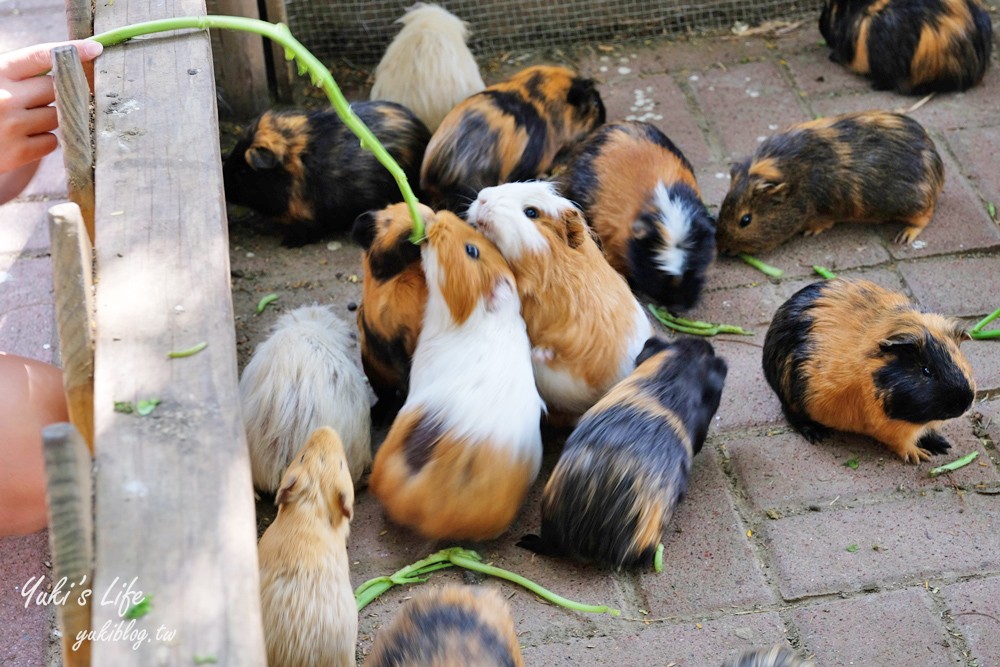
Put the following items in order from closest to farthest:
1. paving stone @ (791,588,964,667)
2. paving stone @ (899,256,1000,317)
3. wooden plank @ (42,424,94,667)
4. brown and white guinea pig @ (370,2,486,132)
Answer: wooden plank @ (42,424,94,667) < paving stone @ (791,588,964,667) < paving stone @ (899,256,1000,317) < brown and white guinea pig @ (370,2,486,132)

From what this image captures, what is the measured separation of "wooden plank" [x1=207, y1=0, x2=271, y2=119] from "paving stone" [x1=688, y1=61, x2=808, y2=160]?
6.01ft

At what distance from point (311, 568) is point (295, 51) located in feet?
3.57

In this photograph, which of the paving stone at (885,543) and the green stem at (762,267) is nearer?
the paving stone at (885,543)

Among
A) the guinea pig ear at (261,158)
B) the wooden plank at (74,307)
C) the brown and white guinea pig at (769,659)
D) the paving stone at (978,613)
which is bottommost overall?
the paving stone at (978,613)

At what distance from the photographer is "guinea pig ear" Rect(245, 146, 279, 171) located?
364 centimetres

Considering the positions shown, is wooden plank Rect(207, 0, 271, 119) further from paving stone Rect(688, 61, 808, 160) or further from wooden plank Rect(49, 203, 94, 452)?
wooden plank Rect(49, 203, 94, 452)

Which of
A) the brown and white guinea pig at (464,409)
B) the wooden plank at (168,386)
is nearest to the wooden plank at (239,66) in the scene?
the wooden plank at (168,386)

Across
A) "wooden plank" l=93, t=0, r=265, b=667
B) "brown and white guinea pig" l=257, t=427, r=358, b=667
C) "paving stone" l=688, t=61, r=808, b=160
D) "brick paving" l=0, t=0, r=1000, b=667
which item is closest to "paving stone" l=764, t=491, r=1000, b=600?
"brick paving" l=0, t=0, r=1000, b=667

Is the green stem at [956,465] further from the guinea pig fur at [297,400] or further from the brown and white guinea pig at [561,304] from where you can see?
the guinea pig fur at [297,400]

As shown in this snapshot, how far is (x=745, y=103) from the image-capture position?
4.39 m

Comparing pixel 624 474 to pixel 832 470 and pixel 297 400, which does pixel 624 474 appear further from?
pixel 297 400

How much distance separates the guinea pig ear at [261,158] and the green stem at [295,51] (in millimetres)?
1021

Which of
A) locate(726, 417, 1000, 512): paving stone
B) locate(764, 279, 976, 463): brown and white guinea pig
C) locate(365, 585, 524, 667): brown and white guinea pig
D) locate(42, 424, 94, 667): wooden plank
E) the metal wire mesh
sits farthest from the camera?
the metal wire mesh

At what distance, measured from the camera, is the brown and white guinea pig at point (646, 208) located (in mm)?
3406
